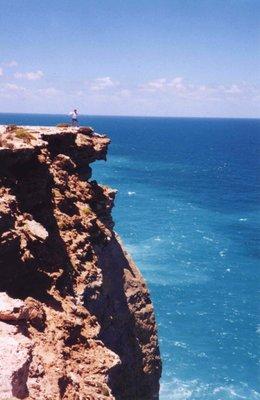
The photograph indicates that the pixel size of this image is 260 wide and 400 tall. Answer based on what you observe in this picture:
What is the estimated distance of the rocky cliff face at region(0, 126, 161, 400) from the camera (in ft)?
59.1

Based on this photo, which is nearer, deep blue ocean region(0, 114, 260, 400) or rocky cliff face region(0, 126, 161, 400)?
rocky cliff face region(0, 126, 161, 400)

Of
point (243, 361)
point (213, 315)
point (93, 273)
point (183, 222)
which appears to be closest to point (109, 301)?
point (93, 273)

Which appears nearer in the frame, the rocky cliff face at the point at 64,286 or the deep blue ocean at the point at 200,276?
the rocky cliff face at the point at 64,286

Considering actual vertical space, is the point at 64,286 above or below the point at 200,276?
above

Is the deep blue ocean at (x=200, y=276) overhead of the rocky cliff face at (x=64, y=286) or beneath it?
beneath

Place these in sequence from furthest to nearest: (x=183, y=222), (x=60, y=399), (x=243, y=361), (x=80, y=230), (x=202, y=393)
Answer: (x=183, y=222)
(x=243, y=361)
(x=202, y=393)
(x=80, y=230)
(x=60, y=399)

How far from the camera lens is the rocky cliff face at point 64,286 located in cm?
1800

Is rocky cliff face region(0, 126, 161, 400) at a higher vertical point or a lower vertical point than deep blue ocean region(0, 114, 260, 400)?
higher

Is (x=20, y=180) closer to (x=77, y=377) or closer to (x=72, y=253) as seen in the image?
(x=72, y=253)

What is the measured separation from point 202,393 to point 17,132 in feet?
138

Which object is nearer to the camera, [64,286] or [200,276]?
[64,286]

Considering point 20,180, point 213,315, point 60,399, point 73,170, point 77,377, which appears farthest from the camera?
point 213,315

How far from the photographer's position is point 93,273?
2775 centimetres

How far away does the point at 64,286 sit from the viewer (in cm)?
2531
